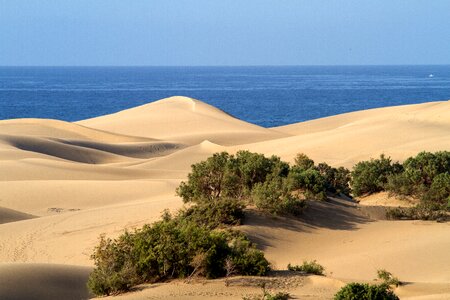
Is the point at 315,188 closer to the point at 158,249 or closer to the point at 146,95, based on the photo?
the point at 158,249

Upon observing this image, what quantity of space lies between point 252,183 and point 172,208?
196 cm

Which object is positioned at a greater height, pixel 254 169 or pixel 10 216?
pixel 254 169

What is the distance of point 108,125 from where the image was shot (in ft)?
196

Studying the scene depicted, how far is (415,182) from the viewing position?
64.0 feet

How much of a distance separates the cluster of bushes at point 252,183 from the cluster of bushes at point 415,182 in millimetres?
2000

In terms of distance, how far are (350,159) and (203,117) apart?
30.1 m

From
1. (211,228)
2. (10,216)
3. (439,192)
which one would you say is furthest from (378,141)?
(211,228)

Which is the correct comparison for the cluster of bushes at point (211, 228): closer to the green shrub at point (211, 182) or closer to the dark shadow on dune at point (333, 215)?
the green shrub at point (211, 182)

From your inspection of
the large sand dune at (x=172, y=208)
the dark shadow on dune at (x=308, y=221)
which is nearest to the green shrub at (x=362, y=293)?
the large sand dune at (x=172, y=208)

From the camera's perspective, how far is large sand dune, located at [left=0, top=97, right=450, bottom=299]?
1227cm

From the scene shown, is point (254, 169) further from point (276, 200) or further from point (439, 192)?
point (439, 192)

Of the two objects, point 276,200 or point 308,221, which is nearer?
point 276,200

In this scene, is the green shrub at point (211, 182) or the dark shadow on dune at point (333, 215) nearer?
the dark shadow on dune at point (333, 215)

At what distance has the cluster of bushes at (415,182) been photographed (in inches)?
682
